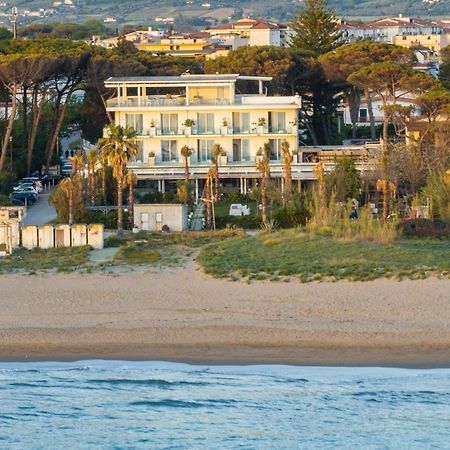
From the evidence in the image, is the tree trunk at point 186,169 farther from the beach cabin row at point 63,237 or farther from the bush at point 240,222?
the beach cabin row at point 63,237

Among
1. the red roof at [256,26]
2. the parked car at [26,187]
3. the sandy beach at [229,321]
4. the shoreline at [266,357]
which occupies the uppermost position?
the red roof at [256,26]

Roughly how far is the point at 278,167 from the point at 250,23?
90079mm

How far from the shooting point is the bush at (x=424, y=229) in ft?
122

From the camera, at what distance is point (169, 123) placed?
176 feet

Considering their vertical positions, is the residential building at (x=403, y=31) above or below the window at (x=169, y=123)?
above

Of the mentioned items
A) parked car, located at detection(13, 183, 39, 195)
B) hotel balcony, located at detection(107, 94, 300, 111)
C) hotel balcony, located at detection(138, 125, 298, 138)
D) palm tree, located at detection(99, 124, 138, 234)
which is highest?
hotel balcony, located at detection(107, 94, 300, 111)

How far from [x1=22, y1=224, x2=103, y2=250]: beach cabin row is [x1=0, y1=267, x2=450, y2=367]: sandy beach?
561 centimetres

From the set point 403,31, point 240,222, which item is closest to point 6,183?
point 240,222

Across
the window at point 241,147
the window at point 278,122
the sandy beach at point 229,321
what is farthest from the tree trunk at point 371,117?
the sandy beach at point 229,321

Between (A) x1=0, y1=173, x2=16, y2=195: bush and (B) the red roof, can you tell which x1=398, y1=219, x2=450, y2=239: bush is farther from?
(B) the red roof

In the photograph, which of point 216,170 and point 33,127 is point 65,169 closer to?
point 33,127

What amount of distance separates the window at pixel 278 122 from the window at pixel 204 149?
8.16 ft

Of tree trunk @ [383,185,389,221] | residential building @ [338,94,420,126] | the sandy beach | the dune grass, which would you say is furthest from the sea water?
→ residential building @ [338,94,420,126]

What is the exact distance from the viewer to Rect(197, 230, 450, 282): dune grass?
100 ft
